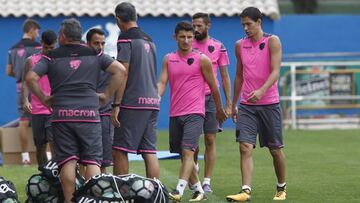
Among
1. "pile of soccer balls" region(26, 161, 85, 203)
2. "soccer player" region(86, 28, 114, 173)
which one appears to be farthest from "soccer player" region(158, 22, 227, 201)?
"pile of soccer balls" region(26, 161, 85, 203)

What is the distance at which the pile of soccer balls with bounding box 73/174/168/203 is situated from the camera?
9.95 m

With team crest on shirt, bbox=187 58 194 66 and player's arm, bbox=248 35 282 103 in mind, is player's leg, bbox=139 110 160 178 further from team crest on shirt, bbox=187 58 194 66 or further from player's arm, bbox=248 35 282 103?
player's arm, bbox=248 35 282 103

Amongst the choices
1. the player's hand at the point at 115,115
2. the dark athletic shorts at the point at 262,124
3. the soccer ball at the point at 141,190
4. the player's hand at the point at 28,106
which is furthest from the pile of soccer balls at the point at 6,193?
the player's hand at the point at 28,106

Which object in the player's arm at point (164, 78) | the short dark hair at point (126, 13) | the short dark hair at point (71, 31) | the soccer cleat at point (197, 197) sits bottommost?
the soccer cleat at point (197, 197)

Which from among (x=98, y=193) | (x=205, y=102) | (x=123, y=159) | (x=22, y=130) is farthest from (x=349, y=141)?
(x=98, y=193)

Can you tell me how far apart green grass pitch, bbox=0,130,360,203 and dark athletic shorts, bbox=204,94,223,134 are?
0.77 m

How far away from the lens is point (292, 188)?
520 inches

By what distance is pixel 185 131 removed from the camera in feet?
39.5

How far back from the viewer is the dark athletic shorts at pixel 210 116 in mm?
13023

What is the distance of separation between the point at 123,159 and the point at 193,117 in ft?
3.37

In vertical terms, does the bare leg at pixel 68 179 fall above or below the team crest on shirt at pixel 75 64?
below

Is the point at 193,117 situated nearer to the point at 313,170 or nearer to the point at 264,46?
the point at 264,46

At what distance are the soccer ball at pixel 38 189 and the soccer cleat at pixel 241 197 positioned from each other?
2.09 metres

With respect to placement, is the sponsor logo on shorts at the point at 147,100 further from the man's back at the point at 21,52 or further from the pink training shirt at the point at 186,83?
the man's back at the point at 21,52
